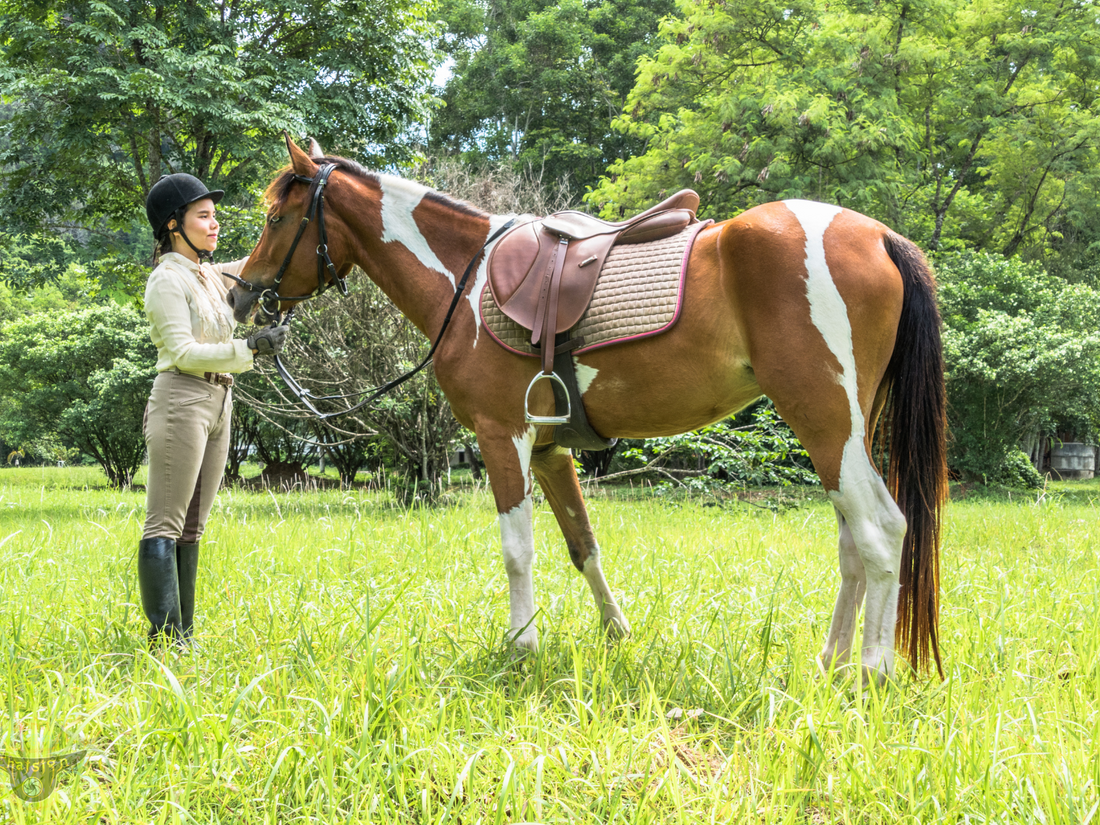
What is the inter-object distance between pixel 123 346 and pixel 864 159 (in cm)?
1376

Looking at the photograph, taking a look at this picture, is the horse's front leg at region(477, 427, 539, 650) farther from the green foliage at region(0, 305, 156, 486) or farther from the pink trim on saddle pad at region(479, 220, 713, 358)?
the green foliage at region(0, 305, 156, 486)

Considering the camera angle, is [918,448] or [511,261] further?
[511,261]

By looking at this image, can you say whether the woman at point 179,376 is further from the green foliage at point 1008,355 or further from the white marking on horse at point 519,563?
the green foliage at point 1008,355

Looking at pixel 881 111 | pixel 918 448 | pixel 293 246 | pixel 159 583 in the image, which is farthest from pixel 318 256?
pixel 881 111

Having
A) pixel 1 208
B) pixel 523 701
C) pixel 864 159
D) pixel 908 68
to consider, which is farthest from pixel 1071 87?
pixel 1 208

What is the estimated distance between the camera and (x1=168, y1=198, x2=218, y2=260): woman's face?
3.12 meters

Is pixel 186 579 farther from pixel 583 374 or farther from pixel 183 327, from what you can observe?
pixel 583 374

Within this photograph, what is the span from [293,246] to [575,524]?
1.68 meters

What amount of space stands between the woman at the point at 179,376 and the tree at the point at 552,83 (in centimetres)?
2054

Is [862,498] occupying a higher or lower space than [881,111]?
lower

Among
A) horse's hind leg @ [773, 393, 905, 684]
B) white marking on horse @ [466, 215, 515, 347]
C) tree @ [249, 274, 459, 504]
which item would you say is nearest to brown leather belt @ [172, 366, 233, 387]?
white marking on horse @ [466, 215, 515, 347]

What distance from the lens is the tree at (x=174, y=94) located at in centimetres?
A: 891

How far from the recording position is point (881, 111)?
38.0 ft

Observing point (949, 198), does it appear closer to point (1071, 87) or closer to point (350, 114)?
point (1071, 87)
